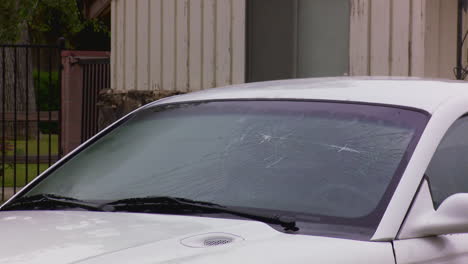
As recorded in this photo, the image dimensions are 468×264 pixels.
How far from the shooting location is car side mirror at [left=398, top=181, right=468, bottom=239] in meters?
3.75

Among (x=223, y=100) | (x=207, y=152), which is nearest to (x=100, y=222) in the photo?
(x=207, y=152)

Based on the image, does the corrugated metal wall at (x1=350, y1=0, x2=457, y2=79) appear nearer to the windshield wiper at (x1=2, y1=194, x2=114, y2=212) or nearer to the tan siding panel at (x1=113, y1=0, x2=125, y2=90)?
the tan siding panel at (x1=113, y1=0, x2=125, y2=90)

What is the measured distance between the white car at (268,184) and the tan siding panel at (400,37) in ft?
20.6

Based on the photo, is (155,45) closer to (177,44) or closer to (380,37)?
(177,44)

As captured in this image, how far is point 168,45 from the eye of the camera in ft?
41.7

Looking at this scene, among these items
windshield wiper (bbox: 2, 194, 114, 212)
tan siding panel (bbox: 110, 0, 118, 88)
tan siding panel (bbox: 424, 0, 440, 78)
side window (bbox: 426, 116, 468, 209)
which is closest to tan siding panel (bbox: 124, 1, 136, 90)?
tan siding panel (bbox: 110, 0, 118, 88)

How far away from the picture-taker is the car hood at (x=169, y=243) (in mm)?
3336

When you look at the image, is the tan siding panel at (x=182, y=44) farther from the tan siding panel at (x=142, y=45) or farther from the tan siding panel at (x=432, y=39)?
the tan siding panel at (x=432, y=39)

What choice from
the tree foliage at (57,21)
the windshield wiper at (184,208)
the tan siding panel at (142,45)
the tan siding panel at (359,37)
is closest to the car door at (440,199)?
the windshield wiper at (184,208)

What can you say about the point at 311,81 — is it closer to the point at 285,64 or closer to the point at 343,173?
the point at 343,173

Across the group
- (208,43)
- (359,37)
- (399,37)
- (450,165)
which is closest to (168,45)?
(208,43)

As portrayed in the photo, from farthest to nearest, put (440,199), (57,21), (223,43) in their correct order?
(57,21)
(223,43)
(440,199)

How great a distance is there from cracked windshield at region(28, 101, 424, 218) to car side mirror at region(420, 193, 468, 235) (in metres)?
0.20

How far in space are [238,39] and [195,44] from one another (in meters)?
0.59
